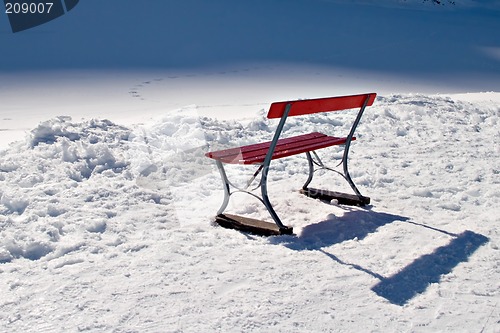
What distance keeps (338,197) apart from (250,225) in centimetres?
93

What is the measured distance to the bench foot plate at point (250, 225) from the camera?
168 inches

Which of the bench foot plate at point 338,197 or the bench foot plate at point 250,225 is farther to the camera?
the bench foot plate at point 338,197

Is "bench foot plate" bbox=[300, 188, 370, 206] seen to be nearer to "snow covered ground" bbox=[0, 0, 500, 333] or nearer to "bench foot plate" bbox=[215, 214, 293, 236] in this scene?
"snow covered ground" bbox=[0, 0, 500, 333]

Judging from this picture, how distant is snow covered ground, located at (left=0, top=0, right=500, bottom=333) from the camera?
10.8ft

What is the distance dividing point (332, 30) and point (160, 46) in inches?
252

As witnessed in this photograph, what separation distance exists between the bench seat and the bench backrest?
0.28 metres

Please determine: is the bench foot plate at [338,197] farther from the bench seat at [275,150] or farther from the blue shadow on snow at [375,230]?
the bench seat at [275,150]

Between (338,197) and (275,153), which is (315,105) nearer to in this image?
(275,153)

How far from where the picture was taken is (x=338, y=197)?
5.01 meters

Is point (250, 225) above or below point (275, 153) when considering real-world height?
below

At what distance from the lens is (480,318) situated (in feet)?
10.7

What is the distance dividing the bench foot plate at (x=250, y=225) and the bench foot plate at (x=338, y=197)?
822mm

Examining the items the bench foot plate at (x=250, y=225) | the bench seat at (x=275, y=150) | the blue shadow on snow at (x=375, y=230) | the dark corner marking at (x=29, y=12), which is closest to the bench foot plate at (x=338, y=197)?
the blue shadow on snow at (x=375, y=230)

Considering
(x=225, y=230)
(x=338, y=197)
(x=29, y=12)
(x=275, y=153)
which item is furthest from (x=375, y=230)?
(x=29, y=12)
